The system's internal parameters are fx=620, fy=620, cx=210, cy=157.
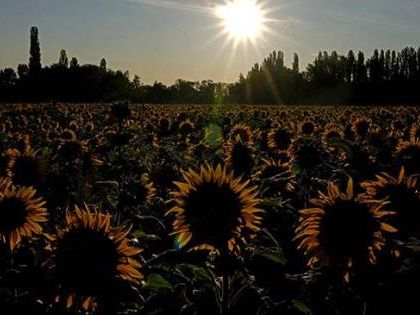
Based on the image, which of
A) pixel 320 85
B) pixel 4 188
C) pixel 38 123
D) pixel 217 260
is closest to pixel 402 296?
pixel 217 260

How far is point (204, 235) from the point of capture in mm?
3143

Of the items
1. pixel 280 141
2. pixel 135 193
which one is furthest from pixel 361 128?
pixel 135 193

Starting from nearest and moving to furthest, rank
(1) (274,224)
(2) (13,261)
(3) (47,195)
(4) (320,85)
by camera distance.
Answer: (2) (13,261) < (1) (274,224) < (3) (47,195) < (4) (320,85)

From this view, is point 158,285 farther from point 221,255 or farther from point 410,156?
point 410,156

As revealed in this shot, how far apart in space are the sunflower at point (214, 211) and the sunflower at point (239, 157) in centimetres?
255

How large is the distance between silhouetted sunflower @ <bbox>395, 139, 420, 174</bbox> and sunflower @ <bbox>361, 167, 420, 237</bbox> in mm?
1868

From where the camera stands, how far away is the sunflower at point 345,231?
10.6 ft

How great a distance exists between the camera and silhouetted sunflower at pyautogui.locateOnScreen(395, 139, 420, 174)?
5.45 meters

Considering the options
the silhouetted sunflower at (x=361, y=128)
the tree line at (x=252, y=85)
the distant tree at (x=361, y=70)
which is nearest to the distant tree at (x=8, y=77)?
the tree line at (x=252, y=85)

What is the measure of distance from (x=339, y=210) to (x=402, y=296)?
4.45 ft

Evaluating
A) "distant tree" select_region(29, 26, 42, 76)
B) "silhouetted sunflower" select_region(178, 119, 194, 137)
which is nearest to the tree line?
"distant tree" select_region(29, 26, 42, 76)

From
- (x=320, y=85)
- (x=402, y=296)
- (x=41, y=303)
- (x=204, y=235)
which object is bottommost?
(x=402, y=296)

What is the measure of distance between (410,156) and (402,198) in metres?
2.48

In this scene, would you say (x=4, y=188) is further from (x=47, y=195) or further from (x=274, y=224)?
(x=47, y=195)
